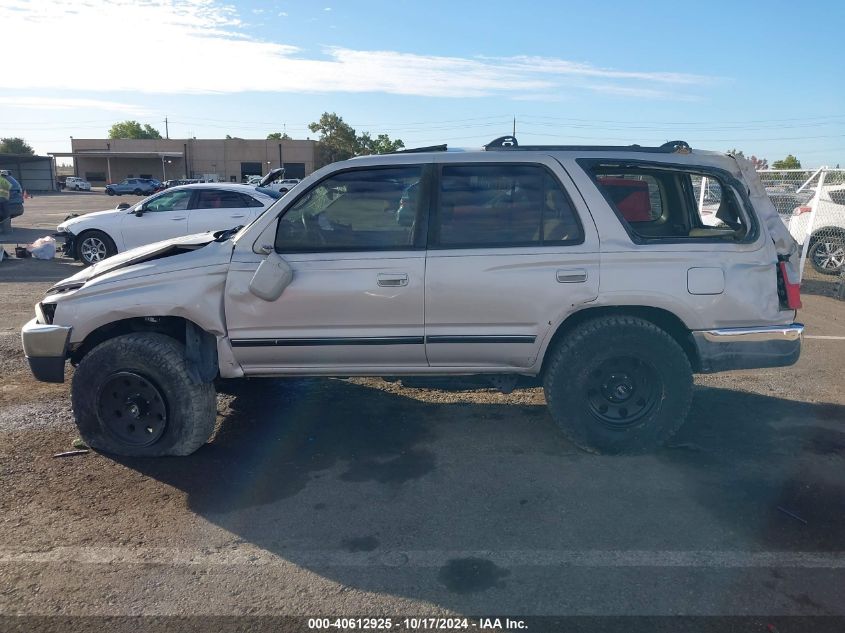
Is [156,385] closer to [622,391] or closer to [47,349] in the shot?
[47,349]

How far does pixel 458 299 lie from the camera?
14.4 ft

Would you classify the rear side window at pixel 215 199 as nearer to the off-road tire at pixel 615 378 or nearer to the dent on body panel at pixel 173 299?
the dent on body panel at pixel 173 299

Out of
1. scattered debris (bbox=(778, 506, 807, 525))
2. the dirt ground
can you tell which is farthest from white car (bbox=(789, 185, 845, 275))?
scattered debris (bbox=(778, 506, 807, 525))

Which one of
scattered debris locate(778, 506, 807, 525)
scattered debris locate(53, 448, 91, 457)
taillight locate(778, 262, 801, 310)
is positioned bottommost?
scattered debris locate(778, 506, 807, 525)

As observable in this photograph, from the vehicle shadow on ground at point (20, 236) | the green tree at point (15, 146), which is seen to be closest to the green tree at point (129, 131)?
the green tree at point (15, 146)

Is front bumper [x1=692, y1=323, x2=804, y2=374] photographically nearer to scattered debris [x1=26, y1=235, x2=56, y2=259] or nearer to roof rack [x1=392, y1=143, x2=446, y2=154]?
roof rack [x1=392, y1=143, x2=446, y2=154]

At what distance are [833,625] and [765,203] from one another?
2699 millimetres

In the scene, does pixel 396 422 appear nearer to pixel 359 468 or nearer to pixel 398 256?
pixel 359 468

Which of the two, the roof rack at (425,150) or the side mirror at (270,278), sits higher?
the roof rack at (425,150)

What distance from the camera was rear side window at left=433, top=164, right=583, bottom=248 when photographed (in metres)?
4.45

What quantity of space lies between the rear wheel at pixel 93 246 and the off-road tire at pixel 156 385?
922cm

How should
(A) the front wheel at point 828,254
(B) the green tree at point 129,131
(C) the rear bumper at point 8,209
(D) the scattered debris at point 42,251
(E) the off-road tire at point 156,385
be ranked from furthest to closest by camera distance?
1. (B) the green tree at point 129,131
2. (C) the rear bumper at point 8,209
3. (D) the scattered debris at point 42,251
4. (A) the front wheel at point 828,254
5. (E) the off-road tire at point 156,385

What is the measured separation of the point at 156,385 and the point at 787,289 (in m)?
4.11

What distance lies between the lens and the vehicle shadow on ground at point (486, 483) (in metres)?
3.59
